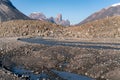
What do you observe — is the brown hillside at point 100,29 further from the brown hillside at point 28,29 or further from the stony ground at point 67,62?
the stony ground at point 67,62

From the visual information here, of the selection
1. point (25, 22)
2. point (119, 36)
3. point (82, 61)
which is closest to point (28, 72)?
point (82, 61)

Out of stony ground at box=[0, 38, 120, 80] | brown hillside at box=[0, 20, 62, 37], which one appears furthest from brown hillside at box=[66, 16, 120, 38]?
stony ground at box=[0, 38, 120, 80]

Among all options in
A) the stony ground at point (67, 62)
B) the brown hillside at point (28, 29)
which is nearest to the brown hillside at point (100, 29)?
the brown hillside at point (28, 29)

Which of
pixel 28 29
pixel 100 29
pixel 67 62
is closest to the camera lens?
pixel 67 62

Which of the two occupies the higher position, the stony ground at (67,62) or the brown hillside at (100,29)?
the brown hillside at (100,29)

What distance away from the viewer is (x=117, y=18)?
87312 mm

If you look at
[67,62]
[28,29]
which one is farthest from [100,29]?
[67,62]

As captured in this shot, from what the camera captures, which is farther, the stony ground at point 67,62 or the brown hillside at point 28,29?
the brown hillside at point 28,29

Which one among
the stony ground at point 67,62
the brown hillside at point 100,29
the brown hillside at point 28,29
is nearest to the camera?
the stony ground at point 67,62

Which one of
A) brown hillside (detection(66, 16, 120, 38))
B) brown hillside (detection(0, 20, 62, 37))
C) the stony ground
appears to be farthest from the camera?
brown hillside (detection(0, 20, 62, 37))

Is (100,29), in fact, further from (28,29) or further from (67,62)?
(67,62)

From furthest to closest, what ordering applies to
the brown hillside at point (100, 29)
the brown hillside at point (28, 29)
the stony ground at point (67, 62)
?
the brown hillside at point (28, 29), the brown hillside at point (100, 29), the stony ground at point (67, 62)

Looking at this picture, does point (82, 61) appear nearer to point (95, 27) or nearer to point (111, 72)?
point (111, 72)

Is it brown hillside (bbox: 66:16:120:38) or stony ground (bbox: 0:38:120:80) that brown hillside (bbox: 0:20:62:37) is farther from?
stony ground (bbox: 0:38:120:80)
